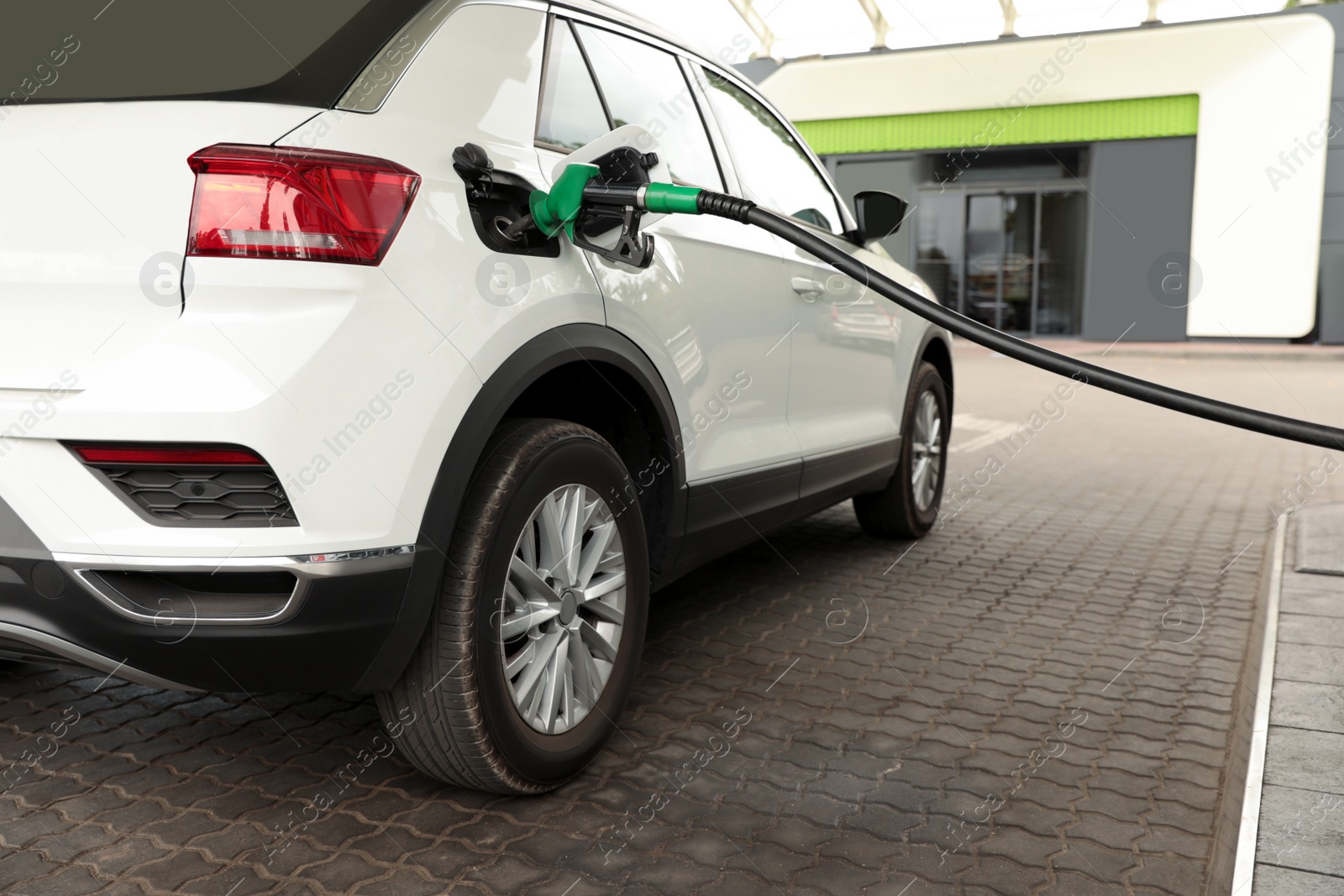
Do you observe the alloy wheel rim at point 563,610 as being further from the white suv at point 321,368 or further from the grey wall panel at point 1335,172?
the grey wall panel at point 1335,172

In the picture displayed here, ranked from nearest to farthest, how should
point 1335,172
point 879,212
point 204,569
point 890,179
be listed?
1. point 204,569
2. point 879,212
3. point 1335,172
4. point 890,179

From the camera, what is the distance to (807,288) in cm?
362

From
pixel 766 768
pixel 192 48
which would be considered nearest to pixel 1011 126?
pixel 766 768

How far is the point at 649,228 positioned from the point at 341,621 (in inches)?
49.5

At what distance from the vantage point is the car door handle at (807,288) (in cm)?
353

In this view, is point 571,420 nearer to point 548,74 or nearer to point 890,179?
point 548,74

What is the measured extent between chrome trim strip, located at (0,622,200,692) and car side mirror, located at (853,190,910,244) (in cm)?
300

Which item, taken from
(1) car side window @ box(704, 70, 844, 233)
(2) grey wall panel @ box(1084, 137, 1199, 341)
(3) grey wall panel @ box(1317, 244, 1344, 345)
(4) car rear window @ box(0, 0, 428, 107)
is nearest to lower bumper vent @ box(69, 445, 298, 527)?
(4) car rear window @ box(0, 0, 428, 107)

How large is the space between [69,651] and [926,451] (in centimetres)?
393

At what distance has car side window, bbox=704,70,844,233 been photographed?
11.6ft

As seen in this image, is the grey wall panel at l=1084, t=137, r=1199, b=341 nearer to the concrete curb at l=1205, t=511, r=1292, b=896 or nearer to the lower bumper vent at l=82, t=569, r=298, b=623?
the concrete curb at l=1205, t=511, r=1292, b=896

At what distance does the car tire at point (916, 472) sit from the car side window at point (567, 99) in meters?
2.45

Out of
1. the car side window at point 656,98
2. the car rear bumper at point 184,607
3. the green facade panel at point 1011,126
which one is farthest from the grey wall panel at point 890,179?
the car rear bumper at point 184,607

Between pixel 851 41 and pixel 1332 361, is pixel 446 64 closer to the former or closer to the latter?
pixel 1332 361
